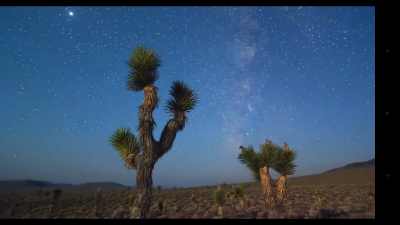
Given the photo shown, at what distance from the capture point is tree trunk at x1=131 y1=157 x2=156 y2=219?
31.4ft

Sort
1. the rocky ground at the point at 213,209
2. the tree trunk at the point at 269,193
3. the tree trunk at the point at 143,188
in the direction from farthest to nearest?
the rocky ground at the point at 213,209
the tree trunk at the point at 269,193
the tree trunk at the point at 143,188

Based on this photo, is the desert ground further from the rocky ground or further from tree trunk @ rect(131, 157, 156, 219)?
tree trunk @ rect(131, 157, 156, 219)

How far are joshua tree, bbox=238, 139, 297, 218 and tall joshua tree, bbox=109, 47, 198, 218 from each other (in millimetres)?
3411

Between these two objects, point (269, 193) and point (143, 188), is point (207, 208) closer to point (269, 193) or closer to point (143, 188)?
point (269, 193)

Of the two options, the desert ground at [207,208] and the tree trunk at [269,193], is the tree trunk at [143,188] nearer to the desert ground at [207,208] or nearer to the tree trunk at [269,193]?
the desert ground at [207,208]

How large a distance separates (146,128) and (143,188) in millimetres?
2271

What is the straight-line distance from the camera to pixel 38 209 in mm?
16828

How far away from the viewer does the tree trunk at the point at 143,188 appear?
957 centimetres

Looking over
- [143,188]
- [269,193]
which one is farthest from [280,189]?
[143,188]

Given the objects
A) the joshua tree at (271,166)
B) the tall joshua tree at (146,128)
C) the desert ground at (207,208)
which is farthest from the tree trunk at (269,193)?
the tall joshua tree at (146,128)

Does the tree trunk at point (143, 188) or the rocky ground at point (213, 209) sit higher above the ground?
the tree trunk at point (143, 188)
